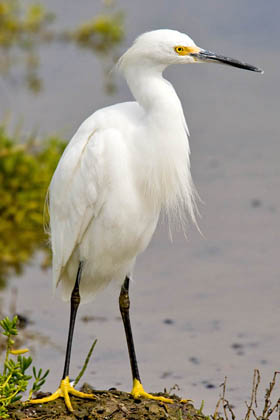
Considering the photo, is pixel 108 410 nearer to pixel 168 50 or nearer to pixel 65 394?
pixel 65 394

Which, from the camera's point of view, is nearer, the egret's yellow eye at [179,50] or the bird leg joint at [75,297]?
the egret's yellow eye at [179,50]

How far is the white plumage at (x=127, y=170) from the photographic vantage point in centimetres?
414

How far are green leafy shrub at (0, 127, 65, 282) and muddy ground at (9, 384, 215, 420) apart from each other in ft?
9.16

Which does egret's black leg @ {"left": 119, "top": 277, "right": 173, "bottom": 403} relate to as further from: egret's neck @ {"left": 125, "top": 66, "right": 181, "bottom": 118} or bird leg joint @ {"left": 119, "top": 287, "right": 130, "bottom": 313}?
egret's neck @ {"left": 125, "top": 66, "right": 181, "bottom": 118}

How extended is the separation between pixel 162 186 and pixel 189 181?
0.63 feet

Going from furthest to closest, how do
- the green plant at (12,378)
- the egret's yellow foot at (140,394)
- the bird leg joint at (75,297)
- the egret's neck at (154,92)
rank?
the bird leg joint at (75,297)
the egret's yellow foot at (140,394)
the egret's neck at (154,92)
the green plant at (12,378)

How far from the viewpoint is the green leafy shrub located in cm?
706

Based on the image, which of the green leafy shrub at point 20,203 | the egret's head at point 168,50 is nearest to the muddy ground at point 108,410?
Answer: the egret's head at point 168,50

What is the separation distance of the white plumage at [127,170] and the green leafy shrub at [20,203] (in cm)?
264

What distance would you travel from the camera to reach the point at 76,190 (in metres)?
4.29

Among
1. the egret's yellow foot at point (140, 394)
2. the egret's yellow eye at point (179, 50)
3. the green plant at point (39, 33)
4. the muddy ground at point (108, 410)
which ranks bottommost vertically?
the muddy ground at point (108, 410)

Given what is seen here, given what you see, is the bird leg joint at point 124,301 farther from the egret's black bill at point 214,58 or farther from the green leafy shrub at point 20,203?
the green leafy shrub at point 20,203

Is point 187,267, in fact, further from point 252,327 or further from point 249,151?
point 249,151

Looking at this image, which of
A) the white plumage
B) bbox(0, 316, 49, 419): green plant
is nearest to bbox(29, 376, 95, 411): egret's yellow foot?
bbox(0, 316, 49, 419): green plant
